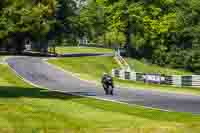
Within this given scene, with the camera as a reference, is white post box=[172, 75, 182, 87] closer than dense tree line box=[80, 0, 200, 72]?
Yes

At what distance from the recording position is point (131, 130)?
63.2 ft

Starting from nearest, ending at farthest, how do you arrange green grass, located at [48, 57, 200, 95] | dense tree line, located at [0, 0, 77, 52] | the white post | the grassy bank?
the grassy bank → the white post → green grass, located at [48, 57, 200, 95] → dense tree line, located at [0, 0, 77, 52]

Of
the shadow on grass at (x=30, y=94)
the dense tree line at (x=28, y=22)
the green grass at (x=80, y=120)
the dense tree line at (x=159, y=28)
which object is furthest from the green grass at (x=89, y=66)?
the green grass at (x=80, y=120)

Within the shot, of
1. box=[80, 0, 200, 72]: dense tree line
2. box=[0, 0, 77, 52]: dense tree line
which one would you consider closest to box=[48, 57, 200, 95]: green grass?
box=[80, 0, 200, 72]: dense tree line

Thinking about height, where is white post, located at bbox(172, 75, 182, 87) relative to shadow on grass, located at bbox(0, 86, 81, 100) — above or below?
below

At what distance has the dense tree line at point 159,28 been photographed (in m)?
97.9

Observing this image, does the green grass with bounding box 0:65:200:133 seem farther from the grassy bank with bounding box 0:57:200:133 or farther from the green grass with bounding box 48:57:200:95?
the green grass with bounding box 48:57:200:95

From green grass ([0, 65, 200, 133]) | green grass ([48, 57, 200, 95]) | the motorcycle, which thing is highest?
green grass ([0, 65, 200, 133])

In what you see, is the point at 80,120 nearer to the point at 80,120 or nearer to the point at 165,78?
the point at 80,120

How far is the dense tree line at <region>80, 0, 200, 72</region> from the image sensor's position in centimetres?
9788

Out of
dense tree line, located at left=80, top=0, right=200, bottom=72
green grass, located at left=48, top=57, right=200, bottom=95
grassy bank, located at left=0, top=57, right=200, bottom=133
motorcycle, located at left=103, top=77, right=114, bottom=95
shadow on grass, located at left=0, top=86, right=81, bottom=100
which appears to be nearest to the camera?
grassy bank, located at left=0, top=57, right=200, bottom=133

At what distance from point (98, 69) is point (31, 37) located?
74.2ft

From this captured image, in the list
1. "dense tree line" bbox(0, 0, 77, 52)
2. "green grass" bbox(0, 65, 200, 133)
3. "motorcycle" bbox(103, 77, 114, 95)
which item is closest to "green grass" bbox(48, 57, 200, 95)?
"dense tree line" bbox(0, 0, 77, 52)

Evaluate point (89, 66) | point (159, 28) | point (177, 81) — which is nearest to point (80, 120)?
point (177, 81)
